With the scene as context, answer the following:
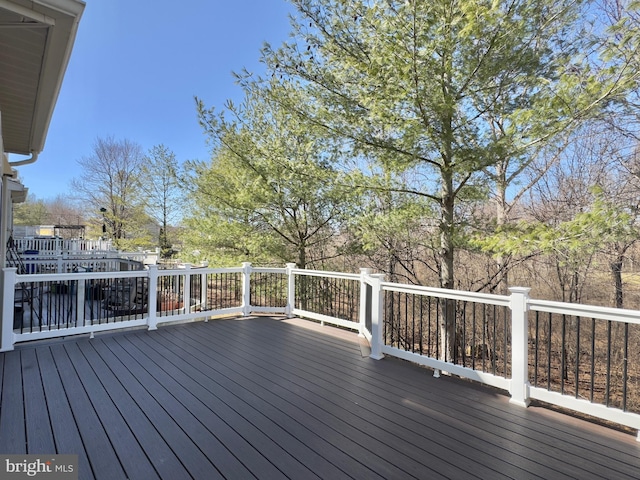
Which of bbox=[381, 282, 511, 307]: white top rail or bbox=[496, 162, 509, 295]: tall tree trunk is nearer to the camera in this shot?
bbox=[381, 282, 511, 307]: white top rail

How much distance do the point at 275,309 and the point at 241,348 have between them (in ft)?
6.69

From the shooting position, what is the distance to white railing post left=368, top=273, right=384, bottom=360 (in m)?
3.88

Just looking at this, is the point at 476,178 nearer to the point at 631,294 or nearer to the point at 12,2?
Answer: the point at 631,294

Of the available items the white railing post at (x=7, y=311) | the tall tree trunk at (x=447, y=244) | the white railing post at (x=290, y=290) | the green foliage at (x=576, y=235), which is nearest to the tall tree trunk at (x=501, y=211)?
the green foliage at (x=576, y=235)

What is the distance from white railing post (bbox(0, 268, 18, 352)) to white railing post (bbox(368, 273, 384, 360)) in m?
4.49

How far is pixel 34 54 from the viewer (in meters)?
2.79

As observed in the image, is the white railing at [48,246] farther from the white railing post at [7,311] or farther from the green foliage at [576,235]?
the green foliage at [576,235]

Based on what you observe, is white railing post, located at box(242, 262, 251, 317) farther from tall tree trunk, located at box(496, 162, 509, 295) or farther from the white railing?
the white railing

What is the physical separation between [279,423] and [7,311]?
3.91 meters

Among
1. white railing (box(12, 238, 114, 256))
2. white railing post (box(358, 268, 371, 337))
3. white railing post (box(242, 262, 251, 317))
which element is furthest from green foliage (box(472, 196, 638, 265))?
white railing (box(12, 238, 114, 256))

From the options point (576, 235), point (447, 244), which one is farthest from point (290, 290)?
point (576, 235)

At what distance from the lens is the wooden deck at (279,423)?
1889mm

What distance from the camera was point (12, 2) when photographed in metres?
2.06

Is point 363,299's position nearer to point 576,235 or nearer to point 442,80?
point 576,235
